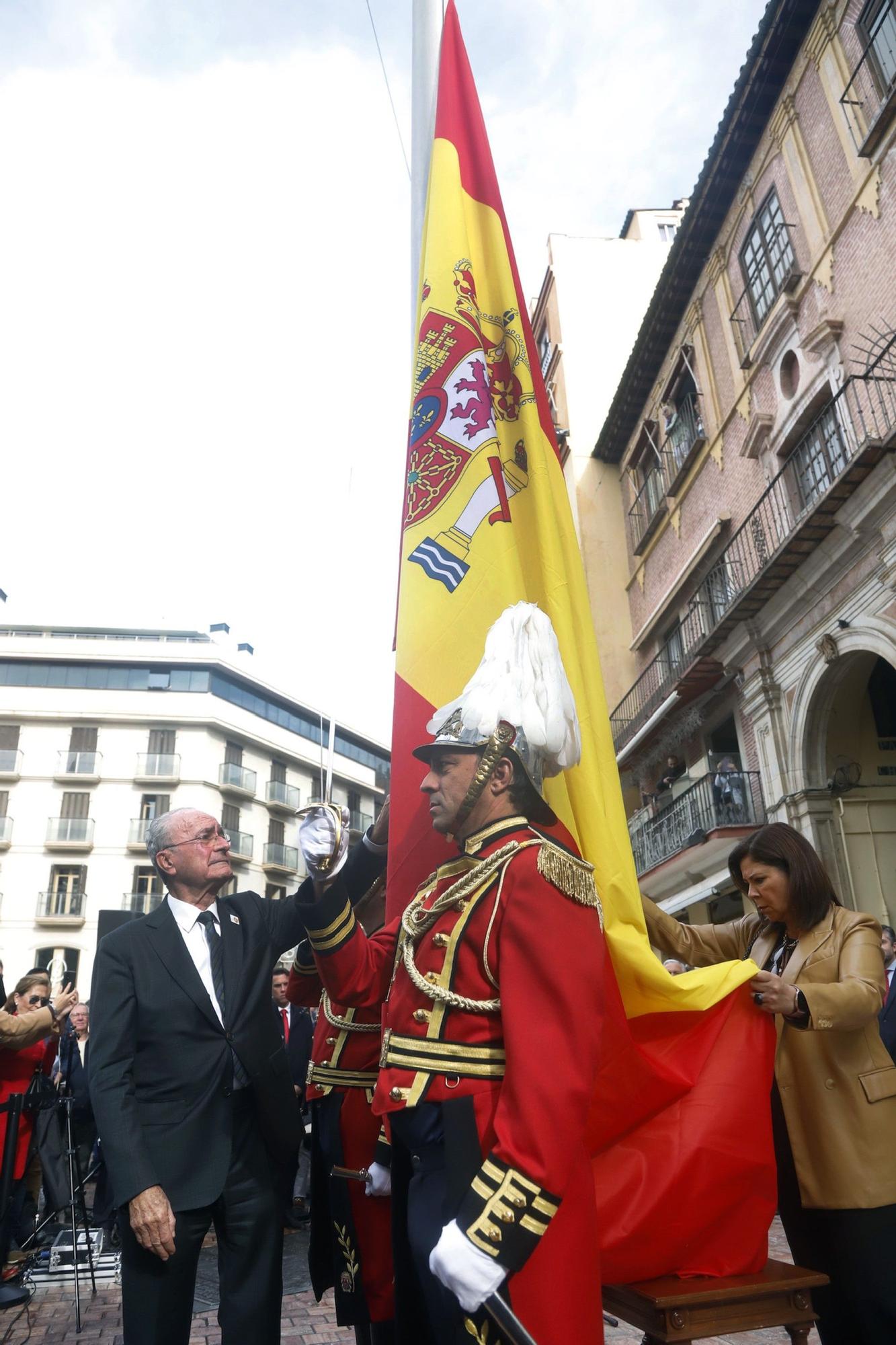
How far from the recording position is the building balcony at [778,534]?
33.3 feet

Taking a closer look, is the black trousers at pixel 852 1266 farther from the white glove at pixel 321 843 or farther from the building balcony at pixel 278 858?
the building balcony at pixel 278 858

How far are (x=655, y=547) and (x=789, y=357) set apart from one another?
589 cm

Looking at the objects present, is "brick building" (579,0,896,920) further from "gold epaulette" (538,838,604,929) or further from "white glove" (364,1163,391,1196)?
"white glove" (364,1163,391,1196)

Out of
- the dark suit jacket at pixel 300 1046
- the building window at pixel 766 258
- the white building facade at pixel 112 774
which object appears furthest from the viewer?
the white building facade at pixel 112 774

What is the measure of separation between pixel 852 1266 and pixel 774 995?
0.82m

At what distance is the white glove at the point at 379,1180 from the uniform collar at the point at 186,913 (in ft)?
2.96

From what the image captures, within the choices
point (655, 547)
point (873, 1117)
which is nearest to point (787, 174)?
point (655, 547)

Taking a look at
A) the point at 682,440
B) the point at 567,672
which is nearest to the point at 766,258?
the point at 682,440

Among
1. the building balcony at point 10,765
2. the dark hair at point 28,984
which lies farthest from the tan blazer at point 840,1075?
the building balcony at point 10,765

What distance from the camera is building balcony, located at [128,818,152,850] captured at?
34.9 metres

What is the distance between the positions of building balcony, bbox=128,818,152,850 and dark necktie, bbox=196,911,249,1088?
33.4 metres

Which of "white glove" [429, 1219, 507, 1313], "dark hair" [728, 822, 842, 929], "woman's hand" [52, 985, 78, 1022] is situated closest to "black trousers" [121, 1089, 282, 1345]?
"white glove" [429, 1219, 507, 1313]

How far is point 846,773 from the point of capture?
12.0 metres

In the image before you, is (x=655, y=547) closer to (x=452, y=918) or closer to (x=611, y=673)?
(x=611, y=673)
